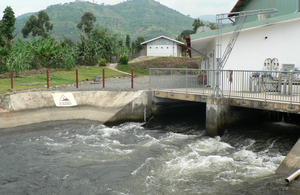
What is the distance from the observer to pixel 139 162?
9.60 metres

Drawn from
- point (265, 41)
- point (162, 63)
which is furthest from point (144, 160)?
point (162, 63)

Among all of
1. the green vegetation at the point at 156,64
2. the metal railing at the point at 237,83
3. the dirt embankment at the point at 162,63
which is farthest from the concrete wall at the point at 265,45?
the dirt embankment at the point at 162,63

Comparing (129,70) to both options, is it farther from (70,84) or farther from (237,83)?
(237,83)

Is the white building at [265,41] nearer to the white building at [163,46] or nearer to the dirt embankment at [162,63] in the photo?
the dirt embankment at [162,63]

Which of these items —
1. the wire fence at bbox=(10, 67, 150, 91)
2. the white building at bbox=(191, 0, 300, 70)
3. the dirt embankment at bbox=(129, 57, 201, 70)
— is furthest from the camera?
the dirt embankment at bbox=(129, 57, 201, 70)

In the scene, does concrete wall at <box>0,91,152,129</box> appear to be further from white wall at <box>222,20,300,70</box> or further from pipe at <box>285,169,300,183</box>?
pipe at <box>285,169,300,183</box>

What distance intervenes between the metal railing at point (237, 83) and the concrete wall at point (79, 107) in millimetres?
1605

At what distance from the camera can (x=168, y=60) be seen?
1743 inches

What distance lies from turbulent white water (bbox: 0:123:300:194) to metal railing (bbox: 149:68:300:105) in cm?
189

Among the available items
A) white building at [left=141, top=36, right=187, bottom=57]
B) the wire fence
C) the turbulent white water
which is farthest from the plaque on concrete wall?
white building at [left=141, top=36, right=187, bottom=57]

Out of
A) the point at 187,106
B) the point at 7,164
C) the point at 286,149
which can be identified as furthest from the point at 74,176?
the point at 187,106

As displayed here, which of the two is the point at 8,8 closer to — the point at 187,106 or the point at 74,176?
the point at 187,106

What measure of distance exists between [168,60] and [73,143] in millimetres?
34184

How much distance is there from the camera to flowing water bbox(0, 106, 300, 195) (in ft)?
25.2
